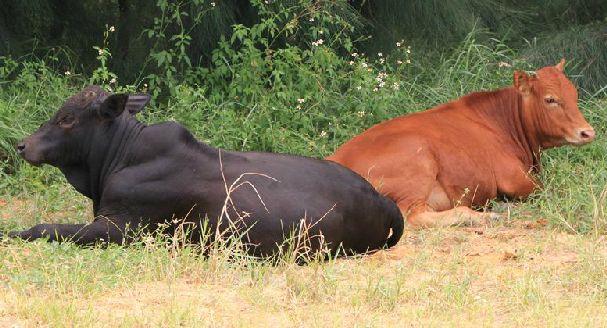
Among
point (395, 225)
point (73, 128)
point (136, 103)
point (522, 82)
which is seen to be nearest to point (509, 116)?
point (522, 82)

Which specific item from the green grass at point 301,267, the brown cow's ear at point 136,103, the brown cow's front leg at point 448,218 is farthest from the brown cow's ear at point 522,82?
the brown cow's ear at point 136,103

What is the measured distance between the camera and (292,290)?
550 cm

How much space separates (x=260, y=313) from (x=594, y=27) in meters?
6.82

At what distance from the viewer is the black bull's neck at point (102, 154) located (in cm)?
681

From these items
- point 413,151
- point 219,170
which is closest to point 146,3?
point 413,151

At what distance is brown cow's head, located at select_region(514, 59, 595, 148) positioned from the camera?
9094mm

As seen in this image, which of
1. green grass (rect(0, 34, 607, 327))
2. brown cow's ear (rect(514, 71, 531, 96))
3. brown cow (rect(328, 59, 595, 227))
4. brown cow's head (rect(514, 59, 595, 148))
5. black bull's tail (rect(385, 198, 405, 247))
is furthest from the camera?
brown cow's ear (rect(514, 71, 531, 96))

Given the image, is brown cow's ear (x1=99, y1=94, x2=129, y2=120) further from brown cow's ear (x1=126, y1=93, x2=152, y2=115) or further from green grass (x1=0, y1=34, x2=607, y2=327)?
green grass (x1=0, y1=34, x2=607, y2=327)

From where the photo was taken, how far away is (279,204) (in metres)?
6.49

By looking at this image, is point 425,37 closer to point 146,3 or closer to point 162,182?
point 146,3

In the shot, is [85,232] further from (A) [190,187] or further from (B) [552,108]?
(B) [552,108]

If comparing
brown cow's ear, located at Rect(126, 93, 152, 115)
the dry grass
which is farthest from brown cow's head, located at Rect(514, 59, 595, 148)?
brown cow's ear, located at Rect(126, 93, 152, 115)

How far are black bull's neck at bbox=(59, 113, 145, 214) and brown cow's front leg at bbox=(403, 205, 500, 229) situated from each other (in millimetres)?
1989

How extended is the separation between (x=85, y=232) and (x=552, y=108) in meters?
4.14
